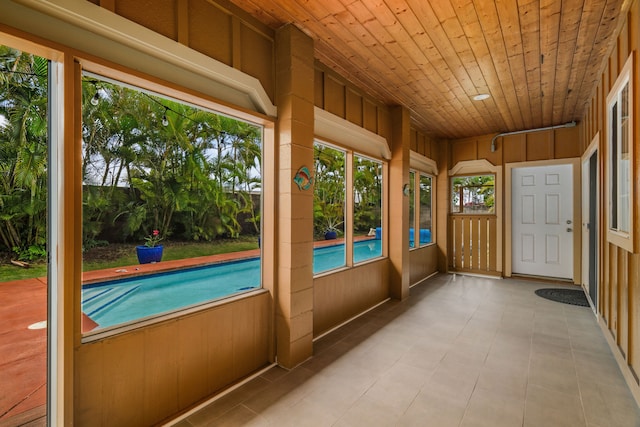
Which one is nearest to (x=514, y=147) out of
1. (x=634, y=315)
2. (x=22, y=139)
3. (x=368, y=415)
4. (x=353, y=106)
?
(x=353, y=106)

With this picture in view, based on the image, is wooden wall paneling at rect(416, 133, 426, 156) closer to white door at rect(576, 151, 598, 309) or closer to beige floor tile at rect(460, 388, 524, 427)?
white door at rect(576, 151, 598, 309)

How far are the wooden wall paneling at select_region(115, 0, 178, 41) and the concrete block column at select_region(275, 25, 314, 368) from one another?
0.90m

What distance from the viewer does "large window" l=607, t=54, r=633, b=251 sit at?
2.20 meters

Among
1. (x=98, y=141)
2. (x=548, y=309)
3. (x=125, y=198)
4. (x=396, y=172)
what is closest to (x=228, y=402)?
(x=125, y=198)

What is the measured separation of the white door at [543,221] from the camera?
5.37m

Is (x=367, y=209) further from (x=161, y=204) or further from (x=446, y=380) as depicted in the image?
(x=161, y=204)

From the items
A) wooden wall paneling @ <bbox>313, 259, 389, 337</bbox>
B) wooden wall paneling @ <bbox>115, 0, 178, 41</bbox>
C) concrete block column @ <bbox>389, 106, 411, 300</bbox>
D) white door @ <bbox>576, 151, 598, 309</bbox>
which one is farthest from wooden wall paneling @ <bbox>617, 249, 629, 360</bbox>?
wooden wall paneling @ <bbox>115, 0, 178, 41</bbox>

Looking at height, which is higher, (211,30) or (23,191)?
(211,30)

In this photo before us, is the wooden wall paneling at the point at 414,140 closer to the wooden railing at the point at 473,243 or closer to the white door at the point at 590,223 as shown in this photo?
the wooden railing at the point at 473,243

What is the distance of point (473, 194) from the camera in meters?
6.33

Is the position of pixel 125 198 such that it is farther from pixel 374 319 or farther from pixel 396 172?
pixel 396 172

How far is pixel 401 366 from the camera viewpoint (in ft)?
8.58

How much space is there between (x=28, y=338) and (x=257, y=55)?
334 centimetres

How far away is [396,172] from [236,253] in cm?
253
